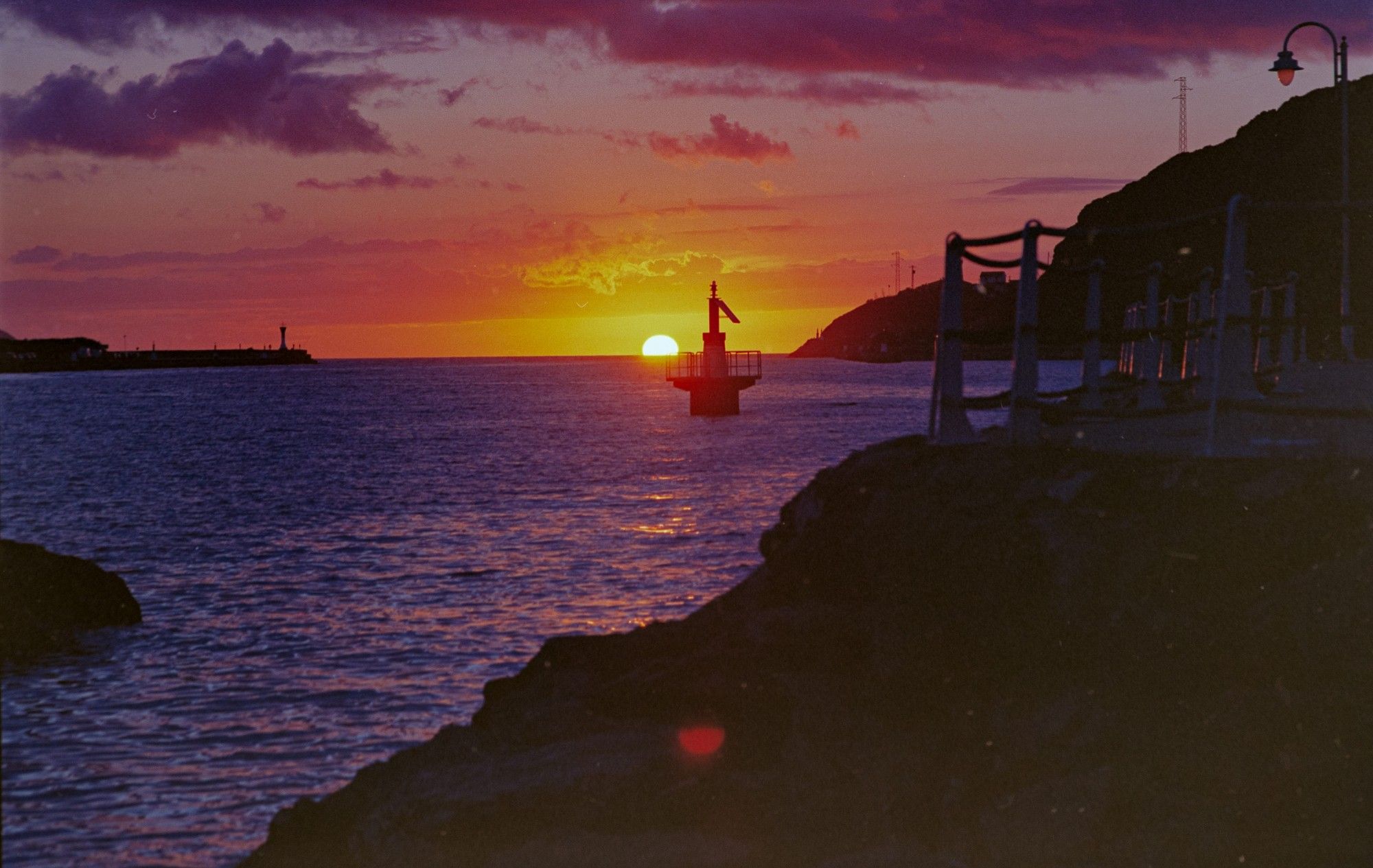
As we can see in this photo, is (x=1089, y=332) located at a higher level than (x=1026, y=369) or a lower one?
higher

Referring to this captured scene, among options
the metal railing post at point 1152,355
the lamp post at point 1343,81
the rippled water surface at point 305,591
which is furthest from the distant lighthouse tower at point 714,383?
the metal railing post at point 1152,355

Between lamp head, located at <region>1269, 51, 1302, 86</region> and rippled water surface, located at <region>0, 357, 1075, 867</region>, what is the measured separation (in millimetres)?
12494

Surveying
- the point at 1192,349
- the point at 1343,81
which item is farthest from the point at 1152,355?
the point at 1343,81

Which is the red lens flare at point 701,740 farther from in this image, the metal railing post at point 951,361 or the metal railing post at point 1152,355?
the metal railing post at point 1152,355

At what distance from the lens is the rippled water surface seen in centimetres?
1130

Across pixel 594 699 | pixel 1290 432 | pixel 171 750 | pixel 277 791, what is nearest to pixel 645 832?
pixel 594 699

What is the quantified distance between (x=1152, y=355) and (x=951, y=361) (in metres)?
4.99

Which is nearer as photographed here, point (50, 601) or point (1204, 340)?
point (1204, 340)

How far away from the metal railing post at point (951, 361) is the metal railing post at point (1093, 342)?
3.20 ft

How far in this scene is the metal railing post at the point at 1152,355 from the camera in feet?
39.1

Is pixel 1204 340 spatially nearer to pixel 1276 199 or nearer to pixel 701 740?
pixel 701 740

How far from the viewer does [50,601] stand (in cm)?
1822

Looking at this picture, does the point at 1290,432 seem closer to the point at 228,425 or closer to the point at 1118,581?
the point at 1118,581

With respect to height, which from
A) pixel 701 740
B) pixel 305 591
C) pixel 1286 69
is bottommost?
pixel 305 591
